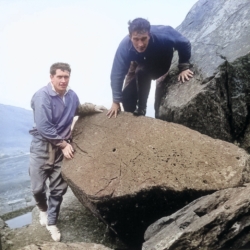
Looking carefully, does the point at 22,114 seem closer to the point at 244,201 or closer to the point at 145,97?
the point at 145,97

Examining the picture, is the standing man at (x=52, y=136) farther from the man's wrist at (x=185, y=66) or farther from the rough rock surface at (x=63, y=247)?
the man's wrist at (x=185, y=66)

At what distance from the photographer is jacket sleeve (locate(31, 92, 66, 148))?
236cm

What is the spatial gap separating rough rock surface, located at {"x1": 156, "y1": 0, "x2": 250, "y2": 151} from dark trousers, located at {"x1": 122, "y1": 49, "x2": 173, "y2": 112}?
5.7 inches

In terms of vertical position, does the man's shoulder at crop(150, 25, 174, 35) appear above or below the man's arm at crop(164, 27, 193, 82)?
above

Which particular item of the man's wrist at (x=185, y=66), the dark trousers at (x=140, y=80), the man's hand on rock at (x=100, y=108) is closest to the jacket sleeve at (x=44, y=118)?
the man's hand on rock at (x=100, y=108)

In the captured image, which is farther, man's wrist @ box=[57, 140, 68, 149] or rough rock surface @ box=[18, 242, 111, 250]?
man's wrist @ box=[57, 140, 68, 149]

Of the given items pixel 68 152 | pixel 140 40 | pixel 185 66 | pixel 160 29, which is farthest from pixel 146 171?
pixel 160 29

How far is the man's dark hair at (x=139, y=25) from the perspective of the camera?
2361mm

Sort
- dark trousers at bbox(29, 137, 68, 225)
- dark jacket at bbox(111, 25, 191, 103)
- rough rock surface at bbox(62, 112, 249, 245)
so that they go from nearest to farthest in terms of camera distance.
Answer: rough rock surface at bbox(62, 112, 249, 245), dark trousers at bbox(29, 137, 68, 225), dark jacket at bbox(111, 25, 191, 103)

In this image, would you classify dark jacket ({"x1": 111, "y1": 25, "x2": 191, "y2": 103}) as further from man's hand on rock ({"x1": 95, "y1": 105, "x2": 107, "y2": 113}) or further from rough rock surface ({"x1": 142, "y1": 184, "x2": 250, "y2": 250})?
rough rock surface ({"x1": 142, "y1": 184, "x2": 250, "y2": 250})

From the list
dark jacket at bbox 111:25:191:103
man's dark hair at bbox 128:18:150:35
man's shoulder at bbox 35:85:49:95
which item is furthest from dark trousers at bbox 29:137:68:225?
man's dark hair at bbox 128:18:150:35

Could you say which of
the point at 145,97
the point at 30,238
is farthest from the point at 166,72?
the point at 30,238

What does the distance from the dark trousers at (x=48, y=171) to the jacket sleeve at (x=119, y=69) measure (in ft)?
2.19

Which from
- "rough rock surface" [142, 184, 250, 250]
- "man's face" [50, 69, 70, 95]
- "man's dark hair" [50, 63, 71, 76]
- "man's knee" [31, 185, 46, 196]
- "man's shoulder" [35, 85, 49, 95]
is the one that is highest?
"man's dark hair" [50, 63, 71, 76]
